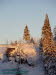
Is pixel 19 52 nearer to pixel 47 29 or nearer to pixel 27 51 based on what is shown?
pixel 27 51

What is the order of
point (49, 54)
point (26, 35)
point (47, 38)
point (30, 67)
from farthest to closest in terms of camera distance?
point (26, 35) < point (30, 67) < point (47, 38) < point (49, 54)

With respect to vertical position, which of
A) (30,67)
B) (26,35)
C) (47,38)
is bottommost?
(30,67)

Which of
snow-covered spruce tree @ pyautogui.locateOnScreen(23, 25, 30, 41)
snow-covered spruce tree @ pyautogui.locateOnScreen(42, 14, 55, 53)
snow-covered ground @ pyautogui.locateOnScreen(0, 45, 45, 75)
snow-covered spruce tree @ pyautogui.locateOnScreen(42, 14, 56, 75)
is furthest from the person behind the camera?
snow-covered spruce tree @ pyautogui.locateOnScreen(23, 25, 30, 41)

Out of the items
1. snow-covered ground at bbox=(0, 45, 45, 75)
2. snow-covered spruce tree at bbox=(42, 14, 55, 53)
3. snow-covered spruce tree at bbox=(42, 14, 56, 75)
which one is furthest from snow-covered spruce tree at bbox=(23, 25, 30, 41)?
snow-covered spruce tree at bbox=(42, 14, 56, 75)

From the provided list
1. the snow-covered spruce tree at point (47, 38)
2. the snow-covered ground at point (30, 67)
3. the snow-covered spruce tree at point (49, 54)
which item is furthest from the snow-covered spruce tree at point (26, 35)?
the snow-covered spruce tree at point (49, 54)

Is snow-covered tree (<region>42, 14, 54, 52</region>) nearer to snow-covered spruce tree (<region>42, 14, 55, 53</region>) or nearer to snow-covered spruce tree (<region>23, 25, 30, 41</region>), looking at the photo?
snow-covered spruce tree (<region>42, 14, 55, 53</region>)

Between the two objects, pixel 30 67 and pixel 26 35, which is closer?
pixel 30 67

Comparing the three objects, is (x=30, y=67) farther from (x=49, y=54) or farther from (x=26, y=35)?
(x=26, y=35)

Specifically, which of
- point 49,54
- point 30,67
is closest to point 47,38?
point 49,54

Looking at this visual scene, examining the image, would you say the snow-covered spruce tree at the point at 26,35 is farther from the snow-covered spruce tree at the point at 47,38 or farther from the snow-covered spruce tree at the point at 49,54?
the snow-covered spruce tree at the point at 49,54

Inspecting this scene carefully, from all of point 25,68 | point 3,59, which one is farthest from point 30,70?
point 3,59

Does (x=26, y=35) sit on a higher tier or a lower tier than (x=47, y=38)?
higher

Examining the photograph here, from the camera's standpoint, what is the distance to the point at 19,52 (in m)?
49.4

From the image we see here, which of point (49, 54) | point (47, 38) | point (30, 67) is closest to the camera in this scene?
point (49, 54)
